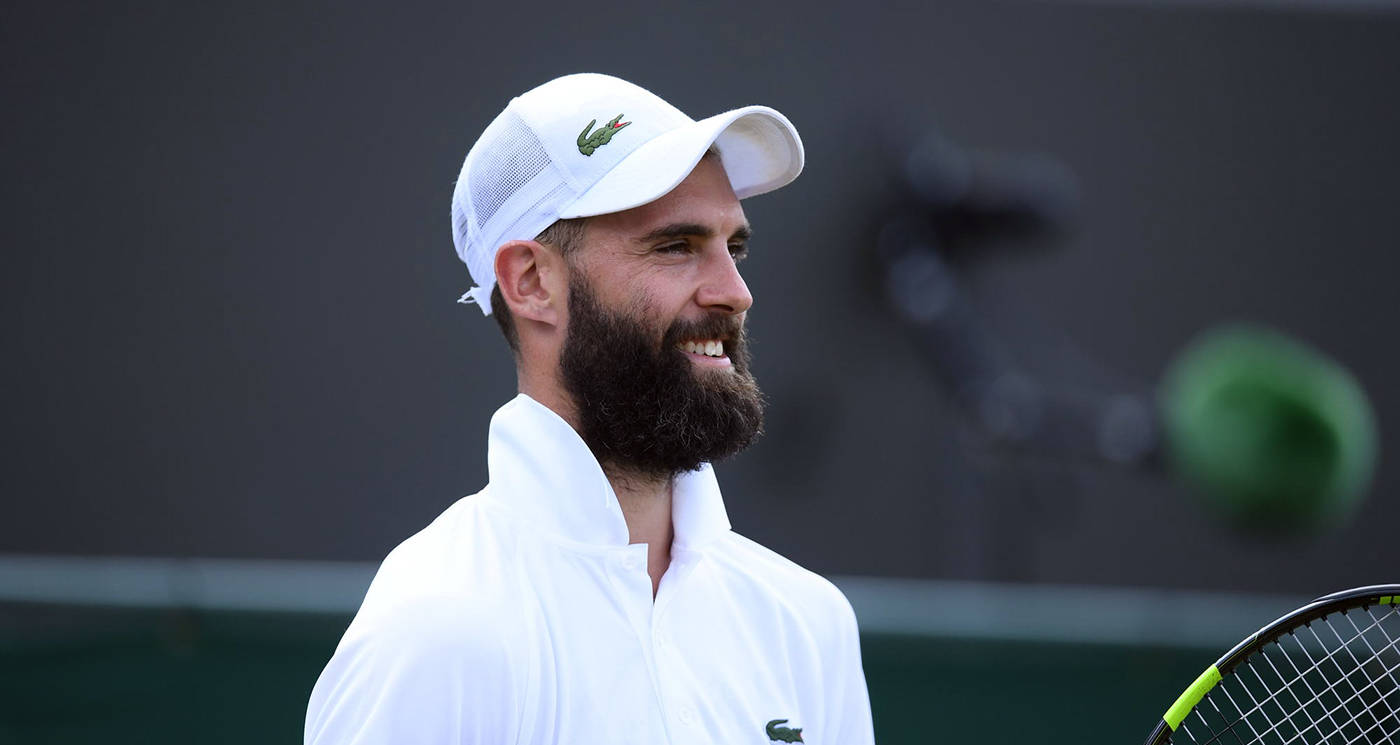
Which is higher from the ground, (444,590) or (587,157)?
(587,157)

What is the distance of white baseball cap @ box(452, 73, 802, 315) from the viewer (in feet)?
6.23

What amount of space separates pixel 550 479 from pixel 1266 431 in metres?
5.08

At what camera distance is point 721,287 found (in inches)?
76.1

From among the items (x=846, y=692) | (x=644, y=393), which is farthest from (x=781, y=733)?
(x=644, y=393)

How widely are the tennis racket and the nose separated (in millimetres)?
762

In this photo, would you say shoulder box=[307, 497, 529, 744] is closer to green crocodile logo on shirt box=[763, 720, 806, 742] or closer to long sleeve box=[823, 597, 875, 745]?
green crocodile logo on shirt box=[763, 720, 806, 742]

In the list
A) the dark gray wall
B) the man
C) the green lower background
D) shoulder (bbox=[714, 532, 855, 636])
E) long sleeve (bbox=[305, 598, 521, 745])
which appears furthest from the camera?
the dark gray wall

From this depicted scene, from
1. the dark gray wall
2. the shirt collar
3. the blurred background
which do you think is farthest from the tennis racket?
the dark gray wall

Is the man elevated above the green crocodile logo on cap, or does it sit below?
below

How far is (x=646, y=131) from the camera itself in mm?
1954

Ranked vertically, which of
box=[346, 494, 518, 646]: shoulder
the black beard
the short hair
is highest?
the short hair

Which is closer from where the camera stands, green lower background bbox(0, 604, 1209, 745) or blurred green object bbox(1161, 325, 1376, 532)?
green lower background bbox(0, 604, 1209, 745)

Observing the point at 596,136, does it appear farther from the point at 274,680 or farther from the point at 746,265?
the point at 746,265

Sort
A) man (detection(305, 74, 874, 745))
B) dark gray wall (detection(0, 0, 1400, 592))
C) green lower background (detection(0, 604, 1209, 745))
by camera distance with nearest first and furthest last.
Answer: man (detection(305, 74, 874, 745)), green lower background (detection(0, 604, 1209, 745)), dark gray wall (detection(0, 0, 1400, 592))
